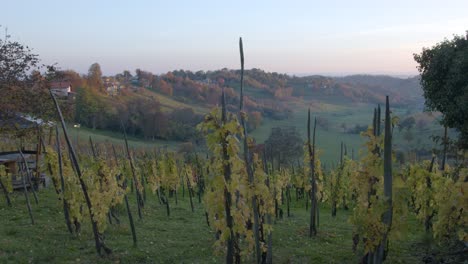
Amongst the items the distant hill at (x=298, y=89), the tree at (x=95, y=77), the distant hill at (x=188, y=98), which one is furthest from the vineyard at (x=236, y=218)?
the distant hill at (x=298, y=89)

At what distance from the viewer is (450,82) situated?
14.8 metres

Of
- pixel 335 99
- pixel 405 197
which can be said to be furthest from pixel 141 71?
pixel 405 197

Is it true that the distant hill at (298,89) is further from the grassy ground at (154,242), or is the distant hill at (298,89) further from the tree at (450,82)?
the grassy ground at (154,242)

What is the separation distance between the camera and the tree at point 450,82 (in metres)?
14.4

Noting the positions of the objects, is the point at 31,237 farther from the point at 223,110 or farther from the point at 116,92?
the point at 116,92

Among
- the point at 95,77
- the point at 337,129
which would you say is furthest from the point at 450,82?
the point at 95,77

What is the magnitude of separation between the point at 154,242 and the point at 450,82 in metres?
11.4

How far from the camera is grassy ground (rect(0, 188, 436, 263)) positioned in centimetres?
1135

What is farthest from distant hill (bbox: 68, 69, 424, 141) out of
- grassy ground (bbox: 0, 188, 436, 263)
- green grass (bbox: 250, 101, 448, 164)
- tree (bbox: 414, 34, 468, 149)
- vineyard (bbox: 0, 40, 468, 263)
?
tree (bbox: 414, 34, 468, 149)

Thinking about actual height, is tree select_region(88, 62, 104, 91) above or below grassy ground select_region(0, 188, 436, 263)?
above

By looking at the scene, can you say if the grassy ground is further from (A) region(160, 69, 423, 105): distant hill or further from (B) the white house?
(A) region(160, 69, 423, 105): distant hill

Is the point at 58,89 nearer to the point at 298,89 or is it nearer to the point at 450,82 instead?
the point at 450,82

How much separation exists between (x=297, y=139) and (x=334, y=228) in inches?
1607

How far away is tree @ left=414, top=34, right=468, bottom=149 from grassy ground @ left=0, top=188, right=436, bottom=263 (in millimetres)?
Answer: 4396
